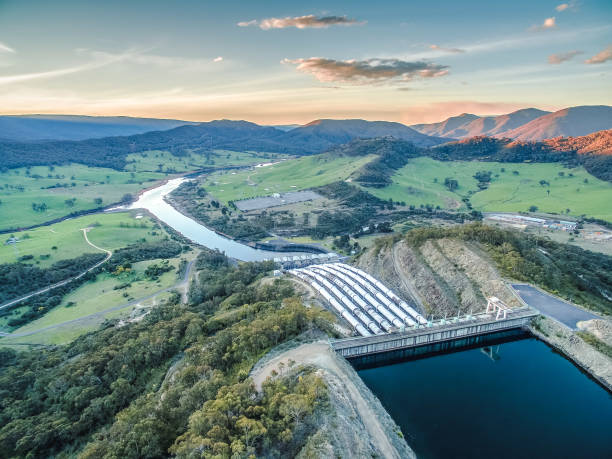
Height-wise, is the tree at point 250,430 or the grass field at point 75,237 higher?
the tree at point 250,430

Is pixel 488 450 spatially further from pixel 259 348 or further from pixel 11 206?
pixel 11 206

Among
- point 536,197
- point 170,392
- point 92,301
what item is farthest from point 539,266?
point 536,197

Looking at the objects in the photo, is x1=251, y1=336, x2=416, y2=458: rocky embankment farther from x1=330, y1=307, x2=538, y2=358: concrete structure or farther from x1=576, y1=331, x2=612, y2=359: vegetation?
x1=576, y1=331, x2=612, y2=359: vegetation

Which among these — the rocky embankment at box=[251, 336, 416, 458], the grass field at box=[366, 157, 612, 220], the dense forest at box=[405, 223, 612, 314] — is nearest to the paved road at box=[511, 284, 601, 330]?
the dense forest at box=[405, 223, 612, 314]

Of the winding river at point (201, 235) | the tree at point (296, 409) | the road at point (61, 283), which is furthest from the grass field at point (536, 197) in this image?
the tree at point (296, 409)

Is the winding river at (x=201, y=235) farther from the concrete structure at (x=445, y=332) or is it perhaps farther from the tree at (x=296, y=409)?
the tree at (x=296, y=409)

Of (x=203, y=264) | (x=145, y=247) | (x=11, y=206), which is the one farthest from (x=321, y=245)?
(x=11, y=206)
